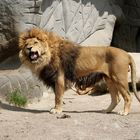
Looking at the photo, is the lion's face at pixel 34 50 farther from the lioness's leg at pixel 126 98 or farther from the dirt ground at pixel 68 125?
the lioness's leg at pixel 126 98

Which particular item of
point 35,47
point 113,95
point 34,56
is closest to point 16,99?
point 34,56

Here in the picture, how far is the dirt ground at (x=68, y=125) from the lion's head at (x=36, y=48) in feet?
2.25

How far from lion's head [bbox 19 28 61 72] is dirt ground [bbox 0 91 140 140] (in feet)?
2.25

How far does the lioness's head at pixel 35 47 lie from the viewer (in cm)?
702

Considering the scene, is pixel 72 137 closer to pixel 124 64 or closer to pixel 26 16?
pixel 124 64

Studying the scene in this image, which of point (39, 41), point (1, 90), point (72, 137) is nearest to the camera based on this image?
point (72, 137)

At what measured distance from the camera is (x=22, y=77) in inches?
337

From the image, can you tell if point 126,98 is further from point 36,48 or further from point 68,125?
point 36,48

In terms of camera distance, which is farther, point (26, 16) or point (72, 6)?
point (72, 6)

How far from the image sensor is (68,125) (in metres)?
6.31

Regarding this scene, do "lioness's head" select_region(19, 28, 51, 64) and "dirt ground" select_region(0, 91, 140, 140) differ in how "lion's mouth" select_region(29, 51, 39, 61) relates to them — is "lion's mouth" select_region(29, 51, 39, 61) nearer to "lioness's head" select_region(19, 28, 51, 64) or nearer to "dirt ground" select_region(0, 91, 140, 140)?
"lioness's head" select_region(19, 28, 51, 64)

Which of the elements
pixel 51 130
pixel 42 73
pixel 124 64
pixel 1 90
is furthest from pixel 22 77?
pixel 51 130

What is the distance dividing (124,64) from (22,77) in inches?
80.7

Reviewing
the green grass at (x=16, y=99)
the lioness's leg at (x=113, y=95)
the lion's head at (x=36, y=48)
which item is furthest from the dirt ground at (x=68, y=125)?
the lion's head at (x=36, y=48)
